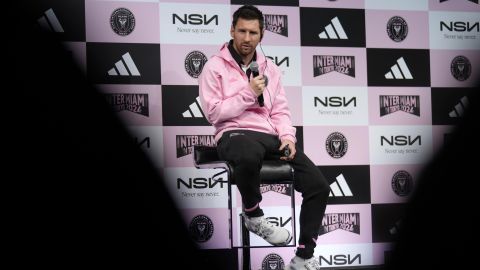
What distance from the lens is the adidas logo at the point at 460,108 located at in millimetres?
3088

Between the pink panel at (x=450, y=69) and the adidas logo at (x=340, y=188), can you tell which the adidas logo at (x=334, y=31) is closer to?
the pink panel at (x=450, y=69)

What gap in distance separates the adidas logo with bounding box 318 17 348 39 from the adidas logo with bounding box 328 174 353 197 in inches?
28.5

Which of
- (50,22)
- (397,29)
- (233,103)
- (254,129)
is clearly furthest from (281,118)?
(50,22)

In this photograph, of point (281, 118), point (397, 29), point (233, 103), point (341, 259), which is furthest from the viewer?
point (397, 29)

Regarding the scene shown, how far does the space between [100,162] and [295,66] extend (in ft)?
3.60

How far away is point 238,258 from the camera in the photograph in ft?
9.50

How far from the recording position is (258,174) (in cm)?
211

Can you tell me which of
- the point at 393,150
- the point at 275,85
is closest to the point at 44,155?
the point at 275,85

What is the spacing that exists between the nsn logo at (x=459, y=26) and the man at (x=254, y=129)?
120 centimetres

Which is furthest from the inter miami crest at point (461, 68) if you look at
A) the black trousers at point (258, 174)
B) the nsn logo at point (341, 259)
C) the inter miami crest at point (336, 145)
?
the black trousers at point (258, 174)

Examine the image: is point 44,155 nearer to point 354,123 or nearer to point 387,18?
point 354,123

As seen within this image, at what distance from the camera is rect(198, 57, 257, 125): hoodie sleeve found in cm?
221

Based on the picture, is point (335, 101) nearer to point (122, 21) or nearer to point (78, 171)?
point (122, 21)

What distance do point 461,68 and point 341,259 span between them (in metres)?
1.23
